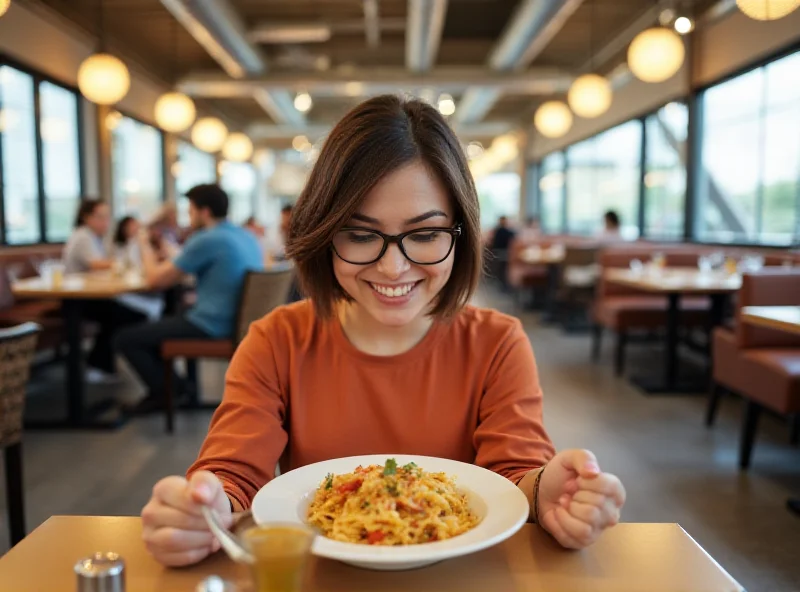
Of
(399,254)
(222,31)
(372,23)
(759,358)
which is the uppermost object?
(372,23)

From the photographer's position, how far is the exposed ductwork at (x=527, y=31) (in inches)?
265

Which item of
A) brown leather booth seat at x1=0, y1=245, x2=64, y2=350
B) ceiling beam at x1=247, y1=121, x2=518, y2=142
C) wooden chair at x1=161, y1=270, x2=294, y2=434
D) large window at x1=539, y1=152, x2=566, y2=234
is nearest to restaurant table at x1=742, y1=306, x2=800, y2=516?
wooden chair at x1=161, y1=270, x2=294, y2=434

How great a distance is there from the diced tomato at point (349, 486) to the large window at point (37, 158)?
6755 millimetres

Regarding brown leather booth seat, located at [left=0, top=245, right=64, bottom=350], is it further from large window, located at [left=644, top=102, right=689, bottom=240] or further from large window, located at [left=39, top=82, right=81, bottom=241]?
large window, located at [left=644, top=102, right=689, bottom=240]

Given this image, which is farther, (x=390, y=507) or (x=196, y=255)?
(x=196, y=255)

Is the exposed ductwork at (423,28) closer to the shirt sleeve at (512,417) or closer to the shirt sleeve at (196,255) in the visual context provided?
the shirt sleeve at (196,255)

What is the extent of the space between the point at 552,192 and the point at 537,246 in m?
4.94

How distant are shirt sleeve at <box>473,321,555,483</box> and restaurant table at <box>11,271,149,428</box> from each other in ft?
11.5

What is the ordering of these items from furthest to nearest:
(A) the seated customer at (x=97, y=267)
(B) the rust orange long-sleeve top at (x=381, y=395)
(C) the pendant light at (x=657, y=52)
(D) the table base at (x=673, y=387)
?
(A) the seated customer at (x=97, y=267)
(D) the table base at (x=673, y=387)
(C) the pendant light at (x=657, y=52)
(B) the rust orange long-sleeve top at (x=381, y=395)

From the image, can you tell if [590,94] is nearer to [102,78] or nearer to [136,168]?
[102,78]

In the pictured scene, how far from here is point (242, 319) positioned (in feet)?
12.4

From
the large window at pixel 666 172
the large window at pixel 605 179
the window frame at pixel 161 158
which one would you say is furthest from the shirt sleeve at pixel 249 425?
the large window at pixel 605 179

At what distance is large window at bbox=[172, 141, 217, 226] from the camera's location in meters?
11.7

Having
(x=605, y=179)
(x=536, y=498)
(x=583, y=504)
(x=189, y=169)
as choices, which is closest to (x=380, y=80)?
(x=605, y=179)
